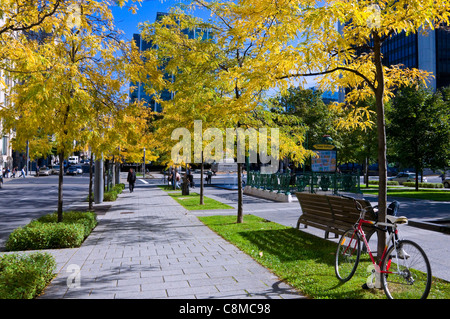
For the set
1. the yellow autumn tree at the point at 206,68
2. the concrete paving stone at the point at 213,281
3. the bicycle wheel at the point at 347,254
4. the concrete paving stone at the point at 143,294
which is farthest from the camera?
the yellow autumn tree at the point at 206,68

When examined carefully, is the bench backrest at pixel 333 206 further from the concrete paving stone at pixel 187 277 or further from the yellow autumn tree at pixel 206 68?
the concrete paving stone at pixel 187 277

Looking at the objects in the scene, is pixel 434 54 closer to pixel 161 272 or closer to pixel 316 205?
pixel 316 205

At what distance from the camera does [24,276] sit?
4559mm

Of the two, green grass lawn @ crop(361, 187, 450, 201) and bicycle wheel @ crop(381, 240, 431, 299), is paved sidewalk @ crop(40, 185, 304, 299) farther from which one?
green grass lawn @ crop(361, 187, 450, 201)

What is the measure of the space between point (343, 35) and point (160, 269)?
5.03 meters

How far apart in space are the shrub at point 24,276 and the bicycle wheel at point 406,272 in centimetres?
432

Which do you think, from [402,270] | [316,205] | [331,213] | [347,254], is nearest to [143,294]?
[347,254]

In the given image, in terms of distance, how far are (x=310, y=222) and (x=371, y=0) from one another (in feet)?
17.1

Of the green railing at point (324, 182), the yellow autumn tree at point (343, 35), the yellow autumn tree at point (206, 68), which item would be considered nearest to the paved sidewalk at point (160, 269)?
the yellow autumn tree at point (343, 35)

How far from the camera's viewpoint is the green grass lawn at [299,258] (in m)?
4.67

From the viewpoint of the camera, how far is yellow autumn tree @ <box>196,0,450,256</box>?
5.00 metres

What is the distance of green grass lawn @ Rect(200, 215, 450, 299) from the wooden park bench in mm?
363
